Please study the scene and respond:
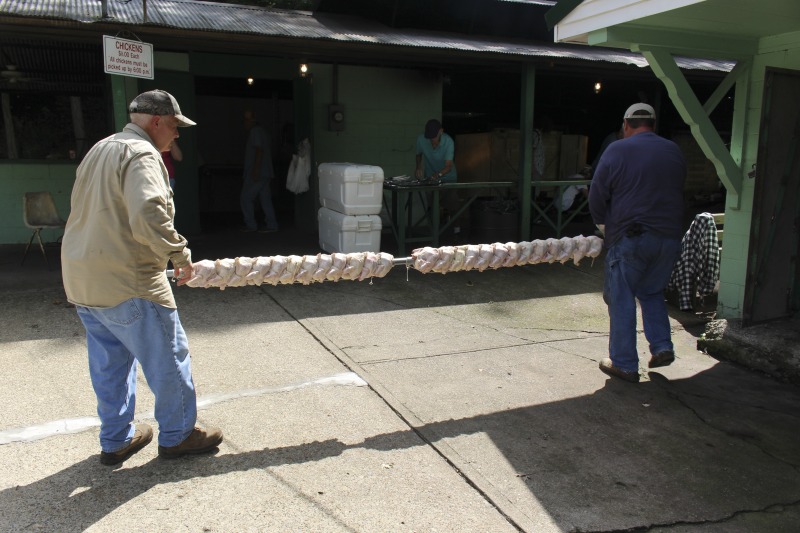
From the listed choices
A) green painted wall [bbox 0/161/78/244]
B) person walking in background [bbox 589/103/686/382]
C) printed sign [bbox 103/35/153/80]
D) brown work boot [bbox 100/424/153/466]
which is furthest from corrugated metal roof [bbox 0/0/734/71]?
brown work boot [bbox 100/424/153/466]

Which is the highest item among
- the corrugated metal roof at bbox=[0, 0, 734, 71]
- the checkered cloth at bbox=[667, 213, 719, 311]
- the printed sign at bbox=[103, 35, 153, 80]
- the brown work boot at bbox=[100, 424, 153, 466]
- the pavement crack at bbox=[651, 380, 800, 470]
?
the corrugated metal roof at bbox=[0, 0, 734, 71]

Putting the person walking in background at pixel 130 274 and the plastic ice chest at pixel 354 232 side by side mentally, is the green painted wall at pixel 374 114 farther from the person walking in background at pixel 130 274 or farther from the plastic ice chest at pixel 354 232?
the person walking in background at pixel 130 274

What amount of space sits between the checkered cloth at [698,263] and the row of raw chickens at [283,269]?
10.6 feet

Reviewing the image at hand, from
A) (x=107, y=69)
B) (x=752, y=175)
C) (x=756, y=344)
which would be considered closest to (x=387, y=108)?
(x=107, y=69)

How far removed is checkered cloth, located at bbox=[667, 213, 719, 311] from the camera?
6293 mm

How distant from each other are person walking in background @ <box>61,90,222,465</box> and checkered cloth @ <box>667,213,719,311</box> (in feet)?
15.7

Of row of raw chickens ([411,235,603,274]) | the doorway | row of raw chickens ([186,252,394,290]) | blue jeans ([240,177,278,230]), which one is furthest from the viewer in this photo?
blue jeans ([240,177,278,230])

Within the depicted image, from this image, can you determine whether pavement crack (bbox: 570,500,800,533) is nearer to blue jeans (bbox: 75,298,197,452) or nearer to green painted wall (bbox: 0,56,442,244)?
blue jeans (bbox: 75,298,197,452)

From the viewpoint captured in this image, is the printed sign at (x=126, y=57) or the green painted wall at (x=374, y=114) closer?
the printed sign at (x=126, y=57)

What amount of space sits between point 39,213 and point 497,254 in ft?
19.5

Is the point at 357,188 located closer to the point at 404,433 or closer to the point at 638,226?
the point at 638,226

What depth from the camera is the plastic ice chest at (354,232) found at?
307 inches

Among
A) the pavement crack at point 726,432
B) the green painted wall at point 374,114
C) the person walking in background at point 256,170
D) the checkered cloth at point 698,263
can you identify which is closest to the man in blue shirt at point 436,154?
the green painted wall at point 374,114

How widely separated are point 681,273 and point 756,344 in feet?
4.79
